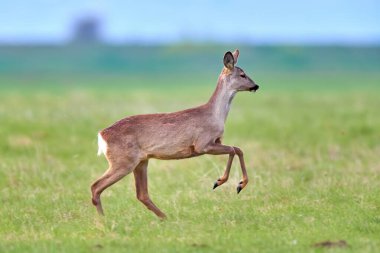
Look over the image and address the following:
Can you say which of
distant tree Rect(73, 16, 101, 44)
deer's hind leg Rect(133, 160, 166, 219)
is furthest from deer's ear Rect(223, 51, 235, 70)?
distant tree Rect(73, 16, 101, 44)

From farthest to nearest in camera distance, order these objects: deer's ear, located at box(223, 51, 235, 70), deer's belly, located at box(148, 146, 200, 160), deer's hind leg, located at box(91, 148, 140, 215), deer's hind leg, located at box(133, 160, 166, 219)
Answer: deer's ear, located at box(223, 51, 235, 70) < deer's hind leg, located at box(133, 160, 166, 219) < deer's belly, located at box(148, 146, 200, 160) < deer's hind leg, located at box(91, 148, 140, 215)

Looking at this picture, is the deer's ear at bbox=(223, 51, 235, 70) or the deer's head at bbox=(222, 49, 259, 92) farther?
the deer's head at bbox=(222, 49, 259, 92)

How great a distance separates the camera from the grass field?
1066 centimetres

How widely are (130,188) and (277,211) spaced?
3.16 m

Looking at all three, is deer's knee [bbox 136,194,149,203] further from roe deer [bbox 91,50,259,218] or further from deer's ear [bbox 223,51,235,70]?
deer's ear [bbox 223,51,235,70]

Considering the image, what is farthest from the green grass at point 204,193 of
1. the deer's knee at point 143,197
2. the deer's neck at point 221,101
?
the deer's neck at point 221,101

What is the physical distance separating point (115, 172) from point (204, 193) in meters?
2.10

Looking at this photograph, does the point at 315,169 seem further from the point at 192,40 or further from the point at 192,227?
the point at 192,40

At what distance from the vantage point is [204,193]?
13.9m

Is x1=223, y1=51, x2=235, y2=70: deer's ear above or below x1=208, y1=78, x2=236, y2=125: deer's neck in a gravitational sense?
above

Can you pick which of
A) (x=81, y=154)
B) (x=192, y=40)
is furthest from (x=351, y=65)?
(x=81, y=154)

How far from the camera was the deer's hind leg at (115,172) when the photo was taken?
1212 centimetres

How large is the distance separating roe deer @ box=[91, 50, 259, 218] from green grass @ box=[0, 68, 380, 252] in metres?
0.44

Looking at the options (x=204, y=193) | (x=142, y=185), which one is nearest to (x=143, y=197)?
(x=142, y=185)
